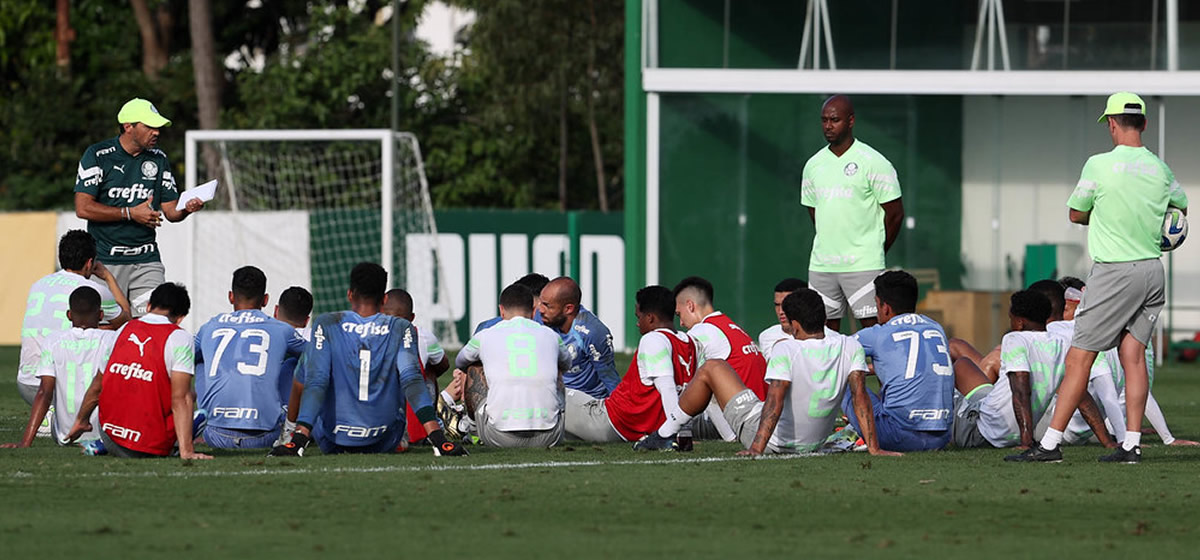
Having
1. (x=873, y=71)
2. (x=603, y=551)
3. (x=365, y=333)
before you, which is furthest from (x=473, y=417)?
(x=873, y=71)

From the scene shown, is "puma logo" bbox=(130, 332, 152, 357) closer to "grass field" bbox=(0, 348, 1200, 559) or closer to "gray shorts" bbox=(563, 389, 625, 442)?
"grass field" bbox=(0, 348, 1200, 559)

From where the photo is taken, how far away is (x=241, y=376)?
9.96 m

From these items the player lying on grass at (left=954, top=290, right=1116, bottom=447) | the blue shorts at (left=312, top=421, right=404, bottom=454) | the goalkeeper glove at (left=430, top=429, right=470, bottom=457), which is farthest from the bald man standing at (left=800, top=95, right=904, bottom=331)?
the blue shorts at (left=312, top=421, right=404, bottom=454)

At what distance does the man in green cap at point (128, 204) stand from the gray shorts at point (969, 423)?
191 inches

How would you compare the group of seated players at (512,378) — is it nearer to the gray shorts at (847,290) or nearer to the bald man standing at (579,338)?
the bald man standing at (579,338)

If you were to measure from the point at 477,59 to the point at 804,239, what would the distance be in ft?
46.2

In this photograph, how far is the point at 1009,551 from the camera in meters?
6.48

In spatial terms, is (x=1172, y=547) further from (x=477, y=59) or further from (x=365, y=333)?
(x=477, y=59)

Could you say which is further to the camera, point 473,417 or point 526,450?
point 473,417

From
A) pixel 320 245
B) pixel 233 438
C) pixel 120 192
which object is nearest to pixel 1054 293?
pixel 233 438

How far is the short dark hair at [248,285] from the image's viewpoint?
402 inches

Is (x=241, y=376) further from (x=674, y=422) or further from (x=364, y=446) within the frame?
(x=674, y=422)

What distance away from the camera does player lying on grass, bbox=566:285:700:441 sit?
34.6 feet

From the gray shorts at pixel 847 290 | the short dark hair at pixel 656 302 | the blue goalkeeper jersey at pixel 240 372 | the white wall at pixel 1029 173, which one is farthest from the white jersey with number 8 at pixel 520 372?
the white wall at pixel 1029 173
